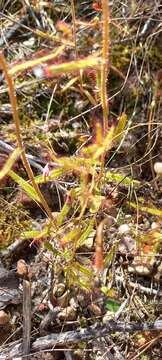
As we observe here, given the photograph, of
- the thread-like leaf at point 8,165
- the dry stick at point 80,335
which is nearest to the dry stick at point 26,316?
the dry stick at point 80,335

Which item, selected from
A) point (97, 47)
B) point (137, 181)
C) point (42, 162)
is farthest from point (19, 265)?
point (97, 47)

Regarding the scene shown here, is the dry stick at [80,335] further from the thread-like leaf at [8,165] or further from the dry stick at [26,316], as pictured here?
the thread-like leaf at [8,165]

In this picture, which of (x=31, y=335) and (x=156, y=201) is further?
(x=156, y=201)

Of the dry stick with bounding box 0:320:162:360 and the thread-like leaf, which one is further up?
the thread-like leaf

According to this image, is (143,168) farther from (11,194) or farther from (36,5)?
(36,5)

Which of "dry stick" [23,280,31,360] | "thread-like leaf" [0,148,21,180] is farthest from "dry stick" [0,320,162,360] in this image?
"thread-like leaf" [0,148,21,180]

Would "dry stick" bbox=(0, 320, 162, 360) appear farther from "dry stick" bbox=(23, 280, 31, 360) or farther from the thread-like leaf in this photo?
the thread-like leaf

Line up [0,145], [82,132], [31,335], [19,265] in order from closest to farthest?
[31,335] → [19,265] → [0,145] → [82,132]
